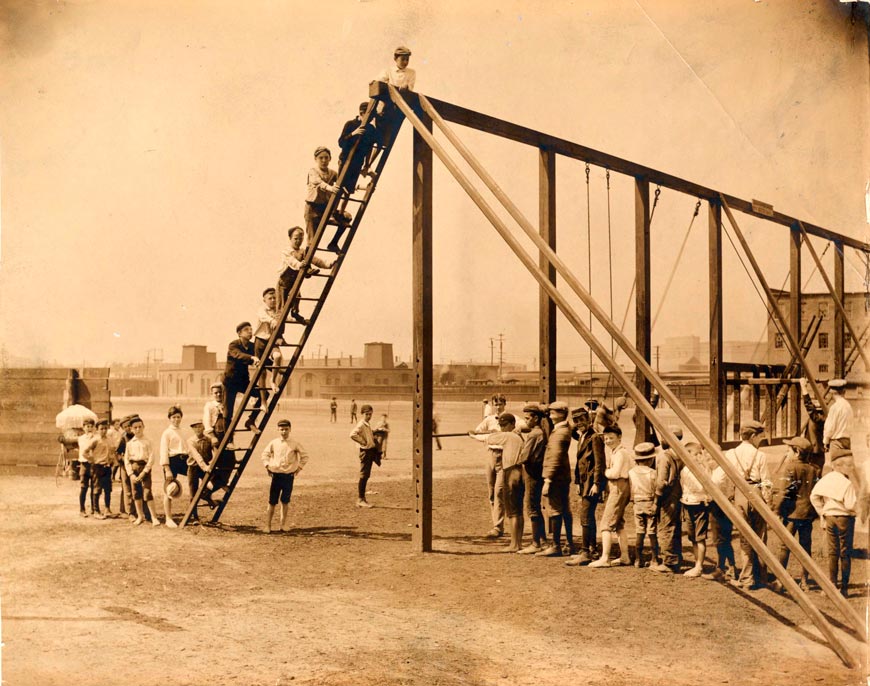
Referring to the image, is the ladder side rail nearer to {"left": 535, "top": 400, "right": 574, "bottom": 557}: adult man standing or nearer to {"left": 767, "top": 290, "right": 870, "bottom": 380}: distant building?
{"left": 535, "top": 400, "right": 574, "bottom": 557}: adult man standing

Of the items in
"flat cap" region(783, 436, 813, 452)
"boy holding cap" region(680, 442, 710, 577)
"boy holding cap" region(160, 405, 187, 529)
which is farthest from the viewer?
"boy holding cap" region(160, 405, 187, 529)

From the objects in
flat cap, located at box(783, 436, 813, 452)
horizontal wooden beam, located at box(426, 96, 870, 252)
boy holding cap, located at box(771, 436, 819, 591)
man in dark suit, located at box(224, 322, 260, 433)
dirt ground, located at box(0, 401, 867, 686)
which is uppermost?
horizontal wooden beam, located at box(426, 96, 870, 252)

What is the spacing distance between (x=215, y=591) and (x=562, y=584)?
139 inches

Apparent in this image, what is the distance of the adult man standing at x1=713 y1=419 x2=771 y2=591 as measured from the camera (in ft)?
25.5

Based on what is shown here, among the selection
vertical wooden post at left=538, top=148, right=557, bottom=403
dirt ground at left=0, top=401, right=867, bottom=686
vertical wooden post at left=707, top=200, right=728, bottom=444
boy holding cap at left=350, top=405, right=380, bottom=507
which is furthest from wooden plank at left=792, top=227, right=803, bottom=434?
boy holding cap at left=350, top=405, right=380, bottom=507

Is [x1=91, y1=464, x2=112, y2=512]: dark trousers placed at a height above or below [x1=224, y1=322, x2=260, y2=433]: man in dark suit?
below

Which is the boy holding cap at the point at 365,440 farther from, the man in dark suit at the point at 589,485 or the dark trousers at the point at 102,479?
the man in dark suit at the point at 589,485

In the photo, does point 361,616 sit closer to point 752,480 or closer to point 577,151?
point 752,480

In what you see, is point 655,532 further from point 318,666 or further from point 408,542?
point 318,666

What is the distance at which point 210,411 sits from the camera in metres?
11.6

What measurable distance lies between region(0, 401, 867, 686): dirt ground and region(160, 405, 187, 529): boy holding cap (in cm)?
62

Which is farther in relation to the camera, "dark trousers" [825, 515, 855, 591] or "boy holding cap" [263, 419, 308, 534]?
"boy holding cap" [263, 419, 308, 534]

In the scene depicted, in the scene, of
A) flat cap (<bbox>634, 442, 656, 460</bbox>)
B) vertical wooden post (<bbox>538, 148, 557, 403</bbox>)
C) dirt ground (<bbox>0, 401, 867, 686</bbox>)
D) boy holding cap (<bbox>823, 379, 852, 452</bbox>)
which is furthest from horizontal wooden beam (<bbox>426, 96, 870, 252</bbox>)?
dirt ground (<bbox>0, 401, 867, 686</bbox>)

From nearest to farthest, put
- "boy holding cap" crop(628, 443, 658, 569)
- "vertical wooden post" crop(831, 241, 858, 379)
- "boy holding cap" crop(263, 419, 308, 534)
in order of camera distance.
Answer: "boy holding cap" crop(628, 443, 658, 569) → "boy holding cap" crop(263, 419, 308, 534) → "vertical wooden post" crop(831, 241, 858, 379)
